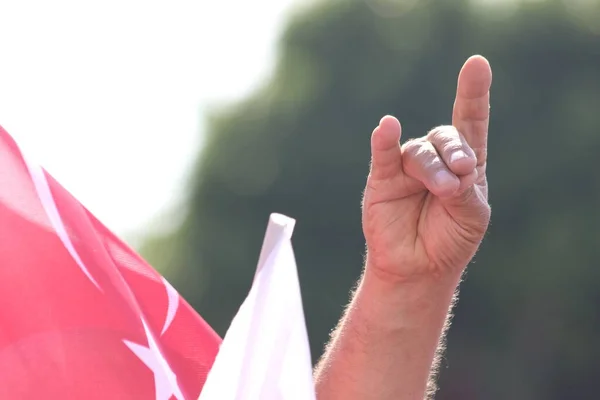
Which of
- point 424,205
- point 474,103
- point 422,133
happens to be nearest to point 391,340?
point 424,205

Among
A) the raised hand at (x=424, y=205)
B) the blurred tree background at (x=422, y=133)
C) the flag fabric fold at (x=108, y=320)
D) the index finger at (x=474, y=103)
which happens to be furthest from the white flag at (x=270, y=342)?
the blurred tree background at (x=422, y=133)

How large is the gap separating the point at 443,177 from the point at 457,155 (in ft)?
0.21

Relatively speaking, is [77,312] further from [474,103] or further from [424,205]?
[474,103]

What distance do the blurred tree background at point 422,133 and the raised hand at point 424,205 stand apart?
62.2 feet

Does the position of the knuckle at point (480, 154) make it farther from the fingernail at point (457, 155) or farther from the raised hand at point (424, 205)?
the fingernail at point (457, 155)

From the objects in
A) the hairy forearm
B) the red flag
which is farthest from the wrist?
the red flag

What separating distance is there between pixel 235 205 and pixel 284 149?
1527mm

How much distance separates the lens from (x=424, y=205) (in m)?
3.49

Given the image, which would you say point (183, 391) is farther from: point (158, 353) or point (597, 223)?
point (597, 223)

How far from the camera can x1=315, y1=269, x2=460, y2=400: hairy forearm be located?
351cm

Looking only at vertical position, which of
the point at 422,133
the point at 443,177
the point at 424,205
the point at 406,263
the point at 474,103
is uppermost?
the point at 474,103

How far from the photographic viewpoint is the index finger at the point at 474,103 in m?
3.32

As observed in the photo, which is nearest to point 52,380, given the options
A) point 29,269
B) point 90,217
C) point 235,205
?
point 29,269

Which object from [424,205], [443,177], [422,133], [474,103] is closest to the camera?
Result: [443,177]
